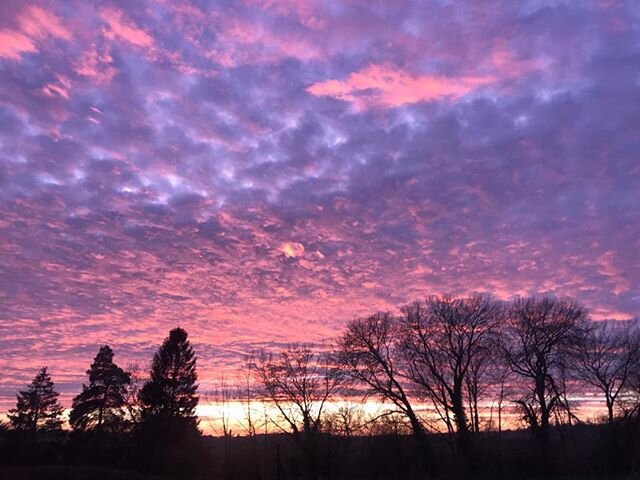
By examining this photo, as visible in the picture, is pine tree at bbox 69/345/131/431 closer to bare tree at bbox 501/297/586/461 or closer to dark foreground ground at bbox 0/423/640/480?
dark foreground ground at bbox 0/423/640/480

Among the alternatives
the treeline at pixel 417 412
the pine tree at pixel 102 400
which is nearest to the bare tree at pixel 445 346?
the treeline at pixel 417 412

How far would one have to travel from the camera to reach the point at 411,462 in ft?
133

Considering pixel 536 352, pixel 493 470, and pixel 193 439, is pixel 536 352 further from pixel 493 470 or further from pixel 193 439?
pixel 193 439

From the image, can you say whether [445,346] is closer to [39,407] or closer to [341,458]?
[341,458]

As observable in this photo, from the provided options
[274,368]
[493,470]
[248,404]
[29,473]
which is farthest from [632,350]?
[29,473]

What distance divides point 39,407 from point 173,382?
13922 mm

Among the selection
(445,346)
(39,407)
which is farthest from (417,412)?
(39,407)

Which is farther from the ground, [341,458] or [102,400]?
[102,400]

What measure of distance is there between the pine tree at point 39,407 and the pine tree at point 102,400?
14.3ft

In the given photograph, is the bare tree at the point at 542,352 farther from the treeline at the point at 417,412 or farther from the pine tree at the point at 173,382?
the pine tree at the point at 173,382

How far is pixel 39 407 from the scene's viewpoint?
5566cm

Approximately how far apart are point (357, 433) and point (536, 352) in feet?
50.1

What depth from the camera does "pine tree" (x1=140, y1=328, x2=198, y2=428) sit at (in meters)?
53.3

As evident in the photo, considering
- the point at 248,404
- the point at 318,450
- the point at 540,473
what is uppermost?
the point at 248,404
